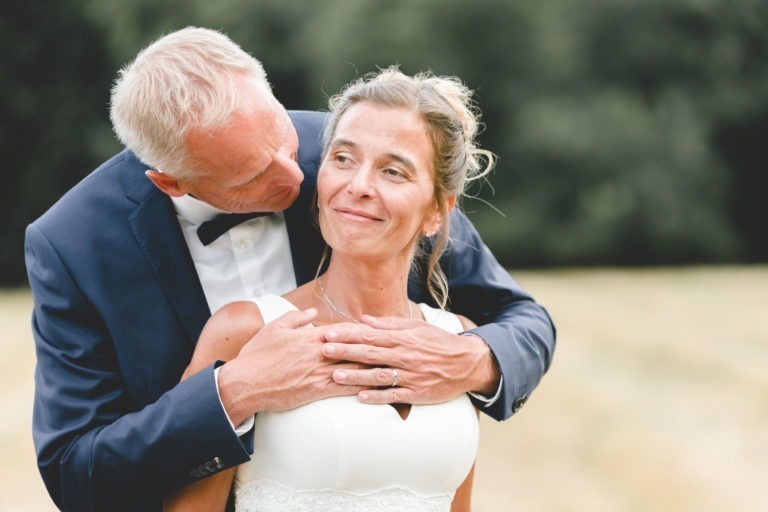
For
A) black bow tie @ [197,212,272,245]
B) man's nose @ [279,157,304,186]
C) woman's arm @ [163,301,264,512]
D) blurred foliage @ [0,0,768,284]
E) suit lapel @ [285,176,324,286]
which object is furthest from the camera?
blurred foliage @ [0,0,768,284]

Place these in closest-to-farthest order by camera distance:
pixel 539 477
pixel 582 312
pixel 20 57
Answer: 1. pixel 539 477
2. pixel 582 312
3. pixel 20 57

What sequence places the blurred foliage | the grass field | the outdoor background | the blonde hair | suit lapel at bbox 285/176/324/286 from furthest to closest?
the blurred foliage
the outdoor background
the grass field
suit lapel at bbox 285/176/324/286
the blonde hair

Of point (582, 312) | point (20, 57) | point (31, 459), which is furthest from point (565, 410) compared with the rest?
point (20, 57)

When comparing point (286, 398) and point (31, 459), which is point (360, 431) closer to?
point (286, 398)

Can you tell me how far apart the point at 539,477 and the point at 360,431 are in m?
5.06

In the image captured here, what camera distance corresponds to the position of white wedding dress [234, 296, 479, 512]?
2643 millimetres

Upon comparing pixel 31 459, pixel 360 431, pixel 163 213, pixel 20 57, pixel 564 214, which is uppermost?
pixel 163 213

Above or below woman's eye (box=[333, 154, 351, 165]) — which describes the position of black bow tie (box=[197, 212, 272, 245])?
below

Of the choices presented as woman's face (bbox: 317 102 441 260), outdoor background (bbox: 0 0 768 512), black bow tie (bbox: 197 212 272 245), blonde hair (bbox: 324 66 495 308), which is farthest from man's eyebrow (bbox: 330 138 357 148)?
outdoor background (bbox: 0 0 768 512)

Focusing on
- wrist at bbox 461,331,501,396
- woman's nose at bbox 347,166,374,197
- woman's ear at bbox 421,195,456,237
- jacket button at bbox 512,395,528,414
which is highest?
woman's nose at bbox 347,166,374,197

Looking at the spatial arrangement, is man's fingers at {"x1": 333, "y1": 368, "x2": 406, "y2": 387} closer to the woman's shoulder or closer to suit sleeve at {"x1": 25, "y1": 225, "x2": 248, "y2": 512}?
suit sleeve at {"x1": 25, "y1": 225, "x2": 248, "y2": 512}

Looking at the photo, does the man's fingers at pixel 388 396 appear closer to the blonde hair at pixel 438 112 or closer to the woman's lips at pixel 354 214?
the woman's lips at pixel 354 214

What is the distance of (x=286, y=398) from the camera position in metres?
2.63

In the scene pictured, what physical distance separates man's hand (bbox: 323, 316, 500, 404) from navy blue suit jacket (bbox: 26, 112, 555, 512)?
16 cm
